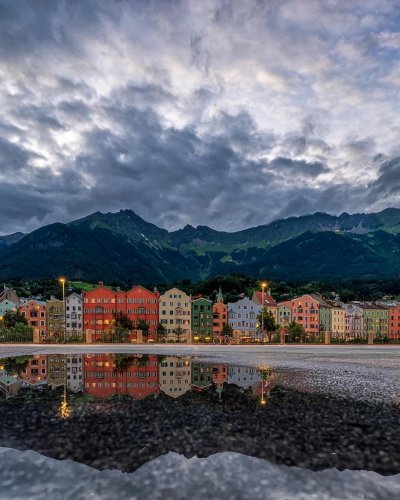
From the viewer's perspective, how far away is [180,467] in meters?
11.1

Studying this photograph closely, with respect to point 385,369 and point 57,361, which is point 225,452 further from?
point 57,361

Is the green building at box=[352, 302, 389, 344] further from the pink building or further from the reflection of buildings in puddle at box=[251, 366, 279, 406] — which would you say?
the reflection of buildings in puddle at box=[251, 366, 279, 406]

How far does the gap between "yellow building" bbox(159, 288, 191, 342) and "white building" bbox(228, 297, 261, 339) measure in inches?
678

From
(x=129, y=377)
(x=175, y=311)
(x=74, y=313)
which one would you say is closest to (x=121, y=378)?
(x=129, y=377)

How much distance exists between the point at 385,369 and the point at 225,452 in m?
24.4

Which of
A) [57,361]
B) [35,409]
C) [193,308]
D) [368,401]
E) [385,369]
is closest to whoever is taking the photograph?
[35,409]

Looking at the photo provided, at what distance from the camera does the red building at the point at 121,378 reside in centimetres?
2162

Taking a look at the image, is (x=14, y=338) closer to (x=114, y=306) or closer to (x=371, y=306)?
(x=114, y=306)

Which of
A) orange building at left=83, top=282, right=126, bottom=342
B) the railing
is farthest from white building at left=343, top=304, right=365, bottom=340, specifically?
the railing

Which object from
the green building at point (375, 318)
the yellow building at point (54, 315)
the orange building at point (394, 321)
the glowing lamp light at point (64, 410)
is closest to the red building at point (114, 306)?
the yellow building at point (54, 315)

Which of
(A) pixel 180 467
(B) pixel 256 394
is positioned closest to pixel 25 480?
(A) pixel 180 467

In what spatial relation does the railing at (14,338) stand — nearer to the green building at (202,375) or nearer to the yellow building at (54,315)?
the green building at (202,375)

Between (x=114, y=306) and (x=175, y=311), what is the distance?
20121mm

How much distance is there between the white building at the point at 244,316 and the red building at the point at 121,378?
10479 cm
